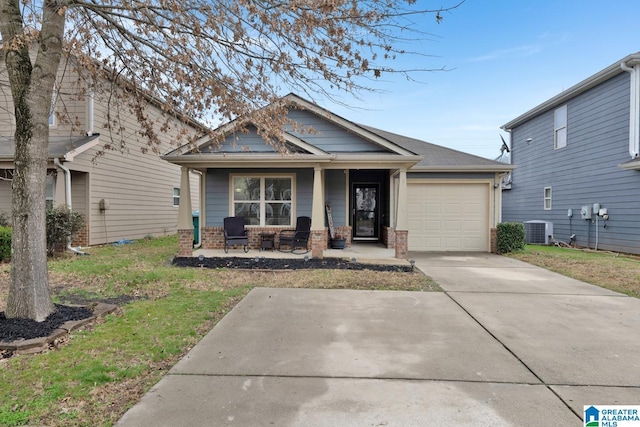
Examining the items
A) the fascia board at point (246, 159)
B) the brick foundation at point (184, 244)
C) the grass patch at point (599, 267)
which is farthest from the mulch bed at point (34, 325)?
the grass patch at point (599, 267)

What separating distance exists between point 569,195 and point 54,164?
1765 cm

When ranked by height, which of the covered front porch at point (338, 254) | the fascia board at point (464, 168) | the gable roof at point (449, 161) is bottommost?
the covered front porch at point (338, 254)

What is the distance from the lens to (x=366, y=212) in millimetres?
12594

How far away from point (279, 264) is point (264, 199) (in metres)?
2.54

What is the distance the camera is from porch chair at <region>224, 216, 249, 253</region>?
955cm

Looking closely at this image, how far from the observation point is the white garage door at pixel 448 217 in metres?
12.0

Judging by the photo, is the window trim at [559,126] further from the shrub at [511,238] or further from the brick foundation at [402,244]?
the brick foundation at [402,244]

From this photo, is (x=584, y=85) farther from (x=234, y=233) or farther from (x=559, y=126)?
(x=234, y=233)

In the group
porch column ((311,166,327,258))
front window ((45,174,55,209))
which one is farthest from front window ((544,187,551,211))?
front window ((45,174,55,209))

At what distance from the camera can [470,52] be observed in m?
7.88

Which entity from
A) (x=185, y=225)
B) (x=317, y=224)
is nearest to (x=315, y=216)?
(x=317, y=224)

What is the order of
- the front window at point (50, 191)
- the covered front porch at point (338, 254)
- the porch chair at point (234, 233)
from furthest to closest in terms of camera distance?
the front window at point (50, 191), the porch chair at point (234, 233), the covered front porch at point (338, 254)

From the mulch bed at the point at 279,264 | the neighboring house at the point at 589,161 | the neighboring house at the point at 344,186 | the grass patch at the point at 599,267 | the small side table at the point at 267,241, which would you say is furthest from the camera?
the neighboring house at the point at 589,161

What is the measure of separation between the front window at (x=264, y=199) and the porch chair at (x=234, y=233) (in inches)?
20.4
